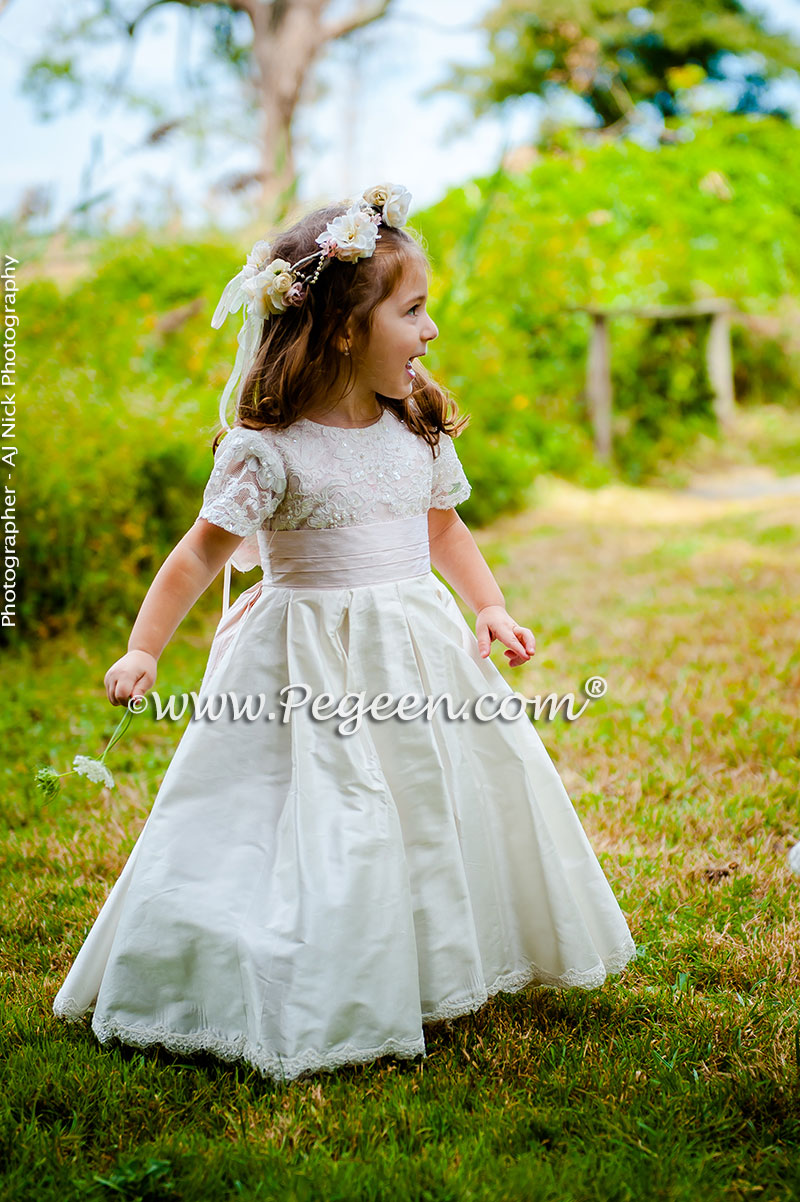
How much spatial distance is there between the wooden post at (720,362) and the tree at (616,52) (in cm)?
555

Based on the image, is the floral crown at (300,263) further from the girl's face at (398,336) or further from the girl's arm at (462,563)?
the girl's arm at (462,563)

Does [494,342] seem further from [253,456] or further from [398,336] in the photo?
[253,456]

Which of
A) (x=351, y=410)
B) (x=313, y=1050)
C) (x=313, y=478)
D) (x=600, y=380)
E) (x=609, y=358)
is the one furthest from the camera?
(x=609, y=358)

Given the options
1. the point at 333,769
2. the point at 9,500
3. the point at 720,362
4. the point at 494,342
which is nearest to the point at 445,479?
the point at 333,769

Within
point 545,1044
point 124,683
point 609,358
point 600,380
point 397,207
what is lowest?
point 545,1044

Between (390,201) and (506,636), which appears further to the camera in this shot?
(506,636)

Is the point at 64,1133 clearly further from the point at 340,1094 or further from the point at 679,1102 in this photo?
the point at 679,1102

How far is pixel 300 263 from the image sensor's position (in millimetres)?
1881

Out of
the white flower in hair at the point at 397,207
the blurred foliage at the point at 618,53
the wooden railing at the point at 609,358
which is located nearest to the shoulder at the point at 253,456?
the white flower in hair at the point at 397,207

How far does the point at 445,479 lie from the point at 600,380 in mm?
7403

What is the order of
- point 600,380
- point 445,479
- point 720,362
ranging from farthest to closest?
point 720,362, point 600,380, point 445,479

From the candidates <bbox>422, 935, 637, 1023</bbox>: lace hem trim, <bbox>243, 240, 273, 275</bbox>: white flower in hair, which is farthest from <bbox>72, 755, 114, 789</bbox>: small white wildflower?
<bbox>243, 240, 273, 275</bbox>: white flower in hair

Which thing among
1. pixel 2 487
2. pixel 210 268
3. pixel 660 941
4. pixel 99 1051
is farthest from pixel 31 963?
pixel 210 268

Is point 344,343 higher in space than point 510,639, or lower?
higher
